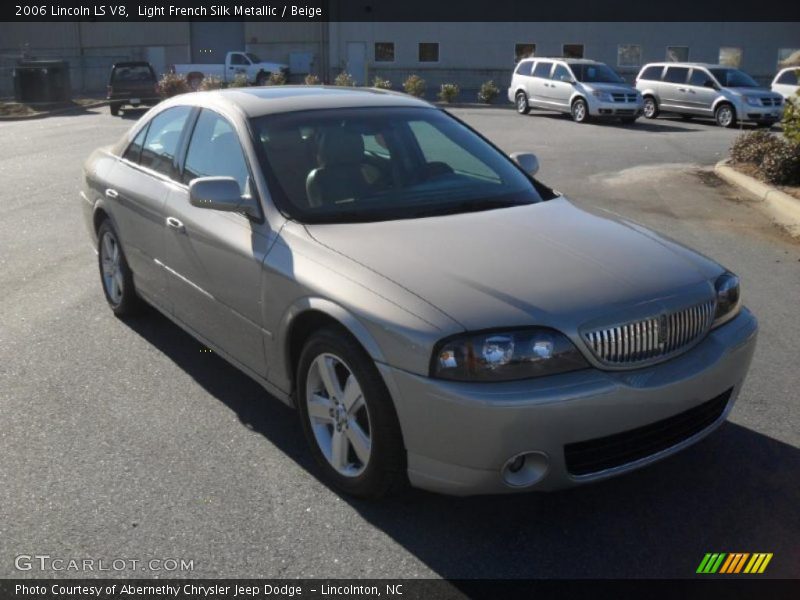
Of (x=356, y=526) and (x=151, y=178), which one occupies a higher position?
(x=151, y=178)

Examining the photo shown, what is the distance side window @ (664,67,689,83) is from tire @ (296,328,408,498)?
2322cm

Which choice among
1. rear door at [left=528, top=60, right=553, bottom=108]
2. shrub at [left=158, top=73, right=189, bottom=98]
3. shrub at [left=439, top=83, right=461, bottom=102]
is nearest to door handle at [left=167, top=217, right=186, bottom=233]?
rear door at [left=528, top=60, right=553, bottom=108]

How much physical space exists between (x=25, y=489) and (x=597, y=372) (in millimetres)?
2504

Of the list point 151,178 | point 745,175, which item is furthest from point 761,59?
point 151,178

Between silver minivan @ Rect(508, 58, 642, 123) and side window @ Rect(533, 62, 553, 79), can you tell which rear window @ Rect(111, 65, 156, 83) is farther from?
side window @ Rect(533, 62, 553, 79)

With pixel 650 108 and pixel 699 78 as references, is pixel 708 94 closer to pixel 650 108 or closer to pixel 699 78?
pixel 699 78

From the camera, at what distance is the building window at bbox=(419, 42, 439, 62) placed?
45128mm

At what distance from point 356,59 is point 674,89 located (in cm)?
2484

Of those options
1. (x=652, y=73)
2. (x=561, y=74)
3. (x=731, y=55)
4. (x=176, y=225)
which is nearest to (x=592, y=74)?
(x=561, y=74)

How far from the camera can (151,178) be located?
5.41 m

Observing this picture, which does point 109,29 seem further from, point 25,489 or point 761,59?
point 25,489

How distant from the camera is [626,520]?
359 cm

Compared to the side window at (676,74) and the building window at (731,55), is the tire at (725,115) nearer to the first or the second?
the side window at (676,74)
